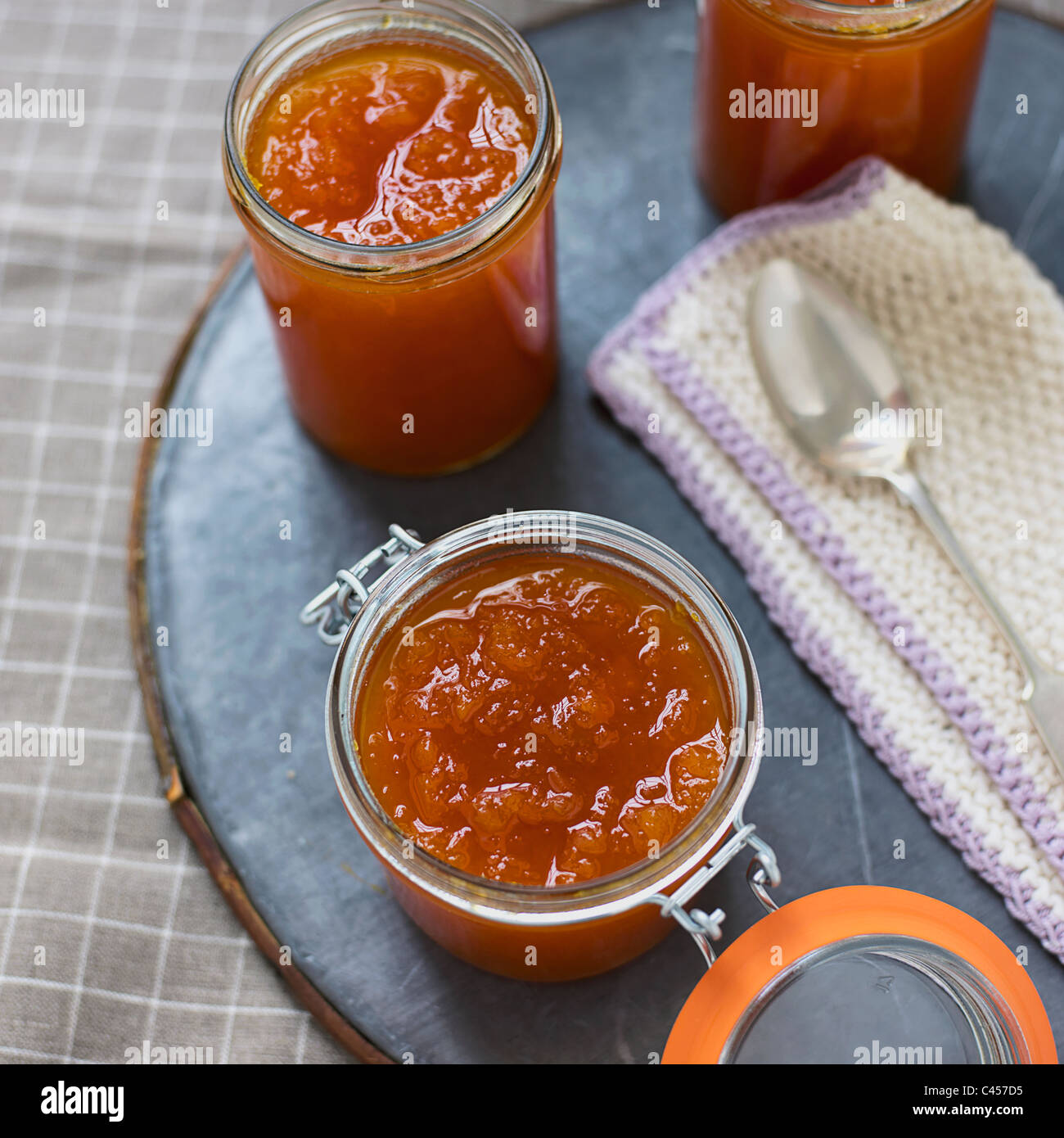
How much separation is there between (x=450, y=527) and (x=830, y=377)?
42 centimetres

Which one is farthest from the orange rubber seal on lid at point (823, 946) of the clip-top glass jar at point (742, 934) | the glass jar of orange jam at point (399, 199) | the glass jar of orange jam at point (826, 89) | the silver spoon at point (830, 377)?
the glass jar of orange jam at point (826, 89)

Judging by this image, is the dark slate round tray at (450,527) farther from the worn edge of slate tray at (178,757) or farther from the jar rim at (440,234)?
the jar rim at (440,234)

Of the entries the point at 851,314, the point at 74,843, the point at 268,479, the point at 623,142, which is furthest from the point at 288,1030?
the point at 623,142

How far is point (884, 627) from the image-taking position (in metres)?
1.28

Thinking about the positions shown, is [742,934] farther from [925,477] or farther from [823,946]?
[925,477]

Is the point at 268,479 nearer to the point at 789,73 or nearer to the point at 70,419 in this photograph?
the point at 70,419

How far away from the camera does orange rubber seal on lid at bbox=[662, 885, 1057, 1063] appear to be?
104cm

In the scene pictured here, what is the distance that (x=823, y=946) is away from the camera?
3.45 ft

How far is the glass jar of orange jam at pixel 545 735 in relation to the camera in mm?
1039

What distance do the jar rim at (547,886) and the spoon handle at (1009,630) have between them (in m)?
0.32

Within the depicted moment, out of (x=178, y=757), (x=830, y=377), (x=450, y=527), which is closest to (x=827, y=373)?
(x=830, y=377)

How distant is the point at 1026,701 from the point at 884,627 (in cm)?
15

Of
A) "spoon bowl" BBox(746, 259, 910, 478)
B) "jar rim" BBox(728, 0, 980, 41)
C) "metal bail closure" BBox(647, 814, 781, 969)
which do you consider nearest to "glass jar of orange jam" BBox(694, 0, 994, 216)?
"jar rim" BBox(728, 0, 980, 41)

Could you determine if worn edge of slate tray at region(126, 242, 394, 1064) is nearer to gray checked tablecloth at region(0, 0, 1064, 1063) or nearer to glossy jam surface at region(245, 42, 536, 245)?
gray checked tablecloth at region(0, 0, 1064, 1063)
